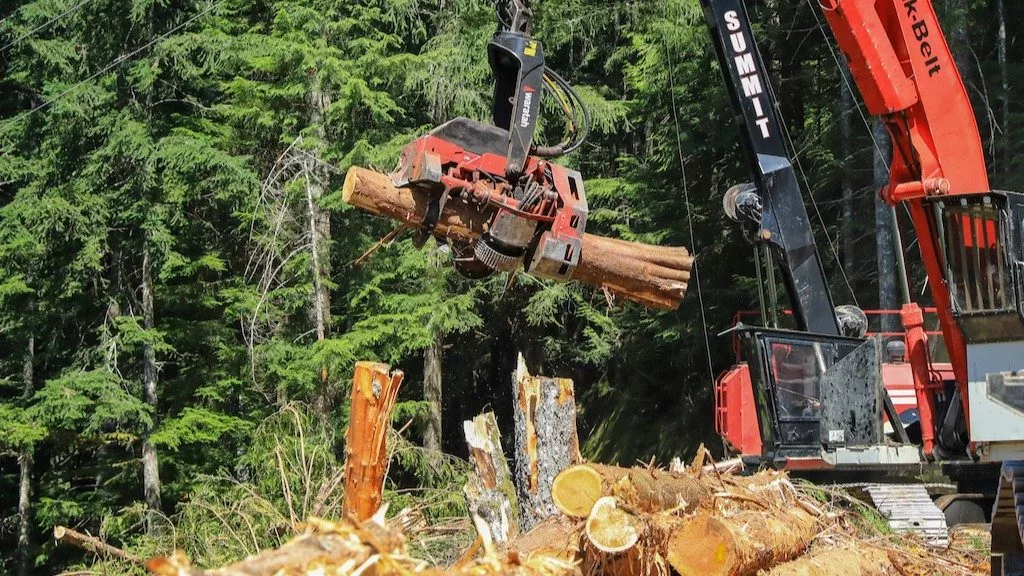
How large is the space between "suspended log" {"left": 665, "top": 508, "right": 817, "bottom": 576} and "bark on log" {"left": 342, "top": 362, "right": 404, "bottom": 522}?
201 centimetres

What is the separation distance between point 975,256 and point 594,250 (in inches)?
98.0

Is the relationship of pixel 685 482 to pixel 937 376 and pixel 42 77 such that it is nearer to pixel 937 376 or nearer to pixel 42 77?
pixel 937 376

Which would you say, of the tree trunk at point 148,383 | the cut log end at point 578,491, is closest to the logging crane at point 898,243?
the cut log end at point 578,491

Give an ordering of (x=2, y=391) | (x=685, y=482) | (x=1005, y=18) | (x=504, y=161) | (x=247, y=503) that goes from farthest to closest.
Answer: (x=2, y=391), (x=1005, y=18), (x=247, y=503), (x=504, y=161), (x=685, y=482)

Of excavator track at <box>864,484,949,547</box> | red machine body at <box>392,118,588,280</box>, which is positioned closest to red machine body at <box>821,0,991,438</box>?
excavator track at <box>864,484,949,547</box>

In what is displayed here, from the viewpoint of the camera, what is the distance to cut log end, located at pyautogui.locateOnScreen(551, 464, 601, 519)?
643 cm

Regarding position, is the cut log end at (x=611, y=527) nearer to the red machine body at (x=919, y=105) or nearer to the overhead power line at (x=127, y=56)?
the red machine body at (x=919, y=105)

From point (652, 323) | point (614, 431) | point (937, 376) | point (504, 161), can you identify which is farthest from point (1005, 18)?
point (504, 161)

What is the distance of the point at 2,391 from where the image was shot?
26438mm

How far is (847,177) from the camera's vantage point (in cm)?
2014

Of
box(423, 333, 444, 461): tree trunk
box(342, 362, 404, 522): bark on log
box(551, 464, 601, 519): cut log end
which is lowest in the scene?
box(423, 333, 444, 461): tree trunk

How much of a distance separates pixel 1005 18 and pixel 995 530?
49.3 feet

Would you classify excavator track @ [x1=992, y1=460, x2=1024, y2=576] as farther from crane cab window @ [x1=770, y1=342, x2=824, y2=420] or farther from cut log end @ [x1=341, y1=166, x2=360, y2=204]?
cut log end @ [x1=341, y1=166, x2=360, y2=204]

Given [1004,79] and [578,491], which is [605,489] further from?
[1004,79]
